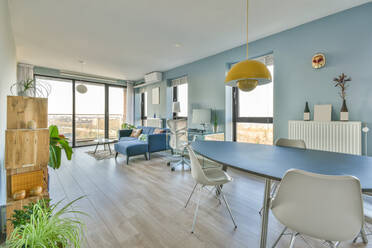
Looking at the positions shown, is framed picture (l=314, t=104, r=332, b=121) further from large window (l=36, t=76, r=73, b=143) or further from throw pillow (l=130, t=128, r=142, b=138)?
large window (l=36, t=76, r=73, b=143)

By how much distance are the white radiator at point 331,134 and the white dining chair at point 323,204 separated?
6.63 ft

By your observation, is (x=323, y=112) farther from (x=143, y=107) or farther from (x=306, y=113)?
(x=143, y=107)

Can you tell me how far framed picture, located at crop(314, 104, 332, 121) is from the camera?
103 inches

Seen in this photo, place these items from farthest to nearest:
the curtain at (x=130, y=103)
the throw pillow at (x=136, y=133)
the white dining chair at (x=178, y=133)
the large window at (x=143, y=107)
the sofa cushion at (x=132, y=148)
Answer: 1. the large window at (x=143, y=107)
2. the curtain at (x=130, y=103)
3. the throw pillow at (x=136, y=133)
4. the sofa cushion at (x=132, y=148)
5. the white dining chair at (x=178, y=133)

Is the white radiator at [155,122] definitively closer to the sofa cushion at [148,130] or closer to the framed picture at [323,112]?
the sofa cushion at [148,130]

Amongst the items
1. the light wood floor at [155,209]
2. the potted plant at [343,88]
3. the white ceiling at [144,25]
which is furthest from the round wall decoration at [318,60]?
the light wood floor at [155,209]

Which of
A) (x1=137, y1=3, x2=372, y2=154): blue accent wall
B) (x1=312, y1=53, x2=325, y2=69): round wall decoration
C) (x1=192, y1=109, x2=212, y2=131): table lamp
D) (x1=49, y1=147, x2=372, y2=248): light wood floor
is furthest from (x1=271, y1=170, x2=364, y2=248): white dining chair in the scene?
(x1=192, y1=109, x2=212, y2=131): table lamp

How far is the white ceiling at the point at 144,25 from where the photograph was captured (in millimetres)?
2414

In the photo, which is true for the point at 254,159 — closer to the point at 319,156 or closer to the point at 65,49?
the point at 319,156

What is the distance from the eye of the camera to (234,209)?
84.0 inches

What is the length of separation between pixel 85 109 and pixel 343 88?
7060mm

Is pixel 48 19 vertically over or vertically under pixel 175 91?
over

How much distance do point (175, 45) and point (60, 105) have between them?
4642mm

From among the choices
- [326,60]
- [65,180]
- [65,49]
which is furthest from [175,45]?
[65,180]
